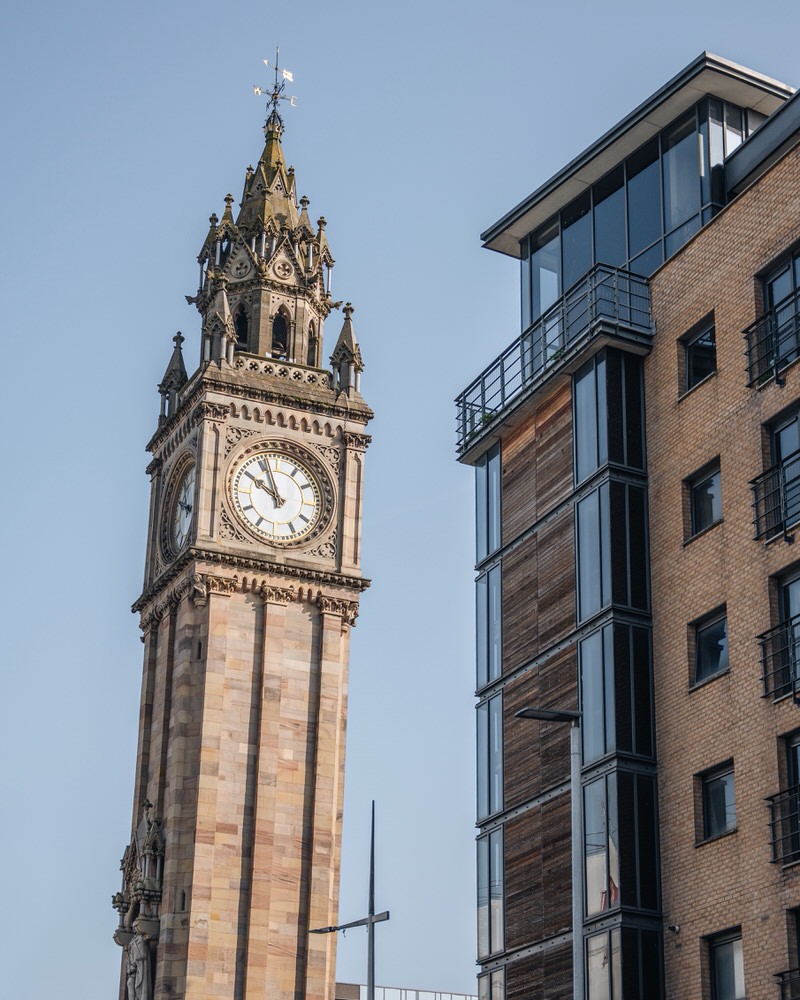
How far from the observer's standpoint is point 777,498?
4303 cm

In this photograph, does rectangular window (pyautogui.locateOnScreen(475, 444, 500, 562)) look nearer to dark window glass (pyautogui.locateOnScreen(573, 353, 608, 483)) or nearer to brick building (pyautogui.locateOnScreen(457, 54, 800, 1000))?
brick building (pyautogui.locateOnScreen(457, 54, 800, 1000))

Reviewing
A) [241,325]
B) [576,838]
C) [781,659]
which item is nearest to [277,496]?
[241,325]

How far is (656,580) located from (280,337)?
162 ft

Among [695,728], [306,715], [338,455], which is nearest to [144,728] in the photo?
[306,715]

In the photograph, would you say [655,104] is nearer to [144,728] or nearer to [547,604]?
[547,604]

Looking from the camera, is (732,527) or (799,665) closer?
(799,665)

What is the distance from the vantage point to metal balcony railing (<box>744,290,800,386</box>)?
43688mm

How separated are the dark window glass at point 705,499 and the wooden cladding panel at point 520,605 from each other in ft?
17.5

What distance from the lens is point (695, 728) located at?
1740 inches

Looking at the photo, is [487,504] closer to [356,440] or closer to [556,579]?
[556,579]

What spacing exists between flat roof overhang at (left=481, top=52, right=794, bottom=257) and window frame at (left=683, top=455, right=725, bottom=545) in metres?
11.1

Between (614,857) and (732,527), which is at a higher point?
(732,527)

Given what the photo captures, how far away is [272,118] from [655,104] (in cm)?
5233

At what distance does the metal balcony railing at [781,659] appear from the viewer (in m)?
41.4
